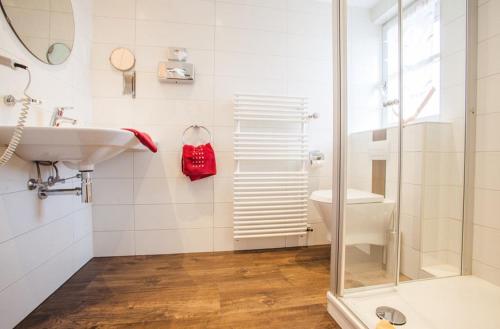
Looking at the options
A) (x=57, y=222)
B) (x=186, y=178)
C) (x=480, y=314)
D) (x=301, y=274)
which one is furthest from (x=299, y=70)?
(x=57, y=222)

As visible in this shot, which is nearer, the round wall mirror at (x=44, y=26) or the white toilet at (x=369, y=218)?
the round wall mirror at (x=44, y=26)

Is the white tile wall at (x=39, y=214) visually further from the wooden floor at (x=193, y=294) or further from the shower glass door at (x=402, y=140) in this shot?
the shower glass door at (x=402, y=140)

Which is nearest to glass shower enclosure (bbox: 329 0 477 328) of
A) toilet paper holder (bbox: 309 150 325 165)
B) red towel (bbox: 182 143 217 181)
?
toilet paper holder (bbox: 309 150 325 165)

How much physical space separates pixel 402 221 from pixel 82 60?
2301 mm

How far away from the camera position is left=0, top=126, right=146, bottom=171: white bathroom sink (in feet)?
3.06

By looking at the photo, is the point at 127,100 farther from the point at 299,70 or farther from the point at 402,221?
the point at 402,221

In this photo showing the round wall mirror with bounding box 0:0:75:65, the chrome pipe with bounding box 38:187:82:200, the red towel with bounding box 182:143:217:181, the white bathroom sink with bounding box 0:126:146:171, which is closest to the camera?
the white bathroom sink with bounding box 0:126:146:171

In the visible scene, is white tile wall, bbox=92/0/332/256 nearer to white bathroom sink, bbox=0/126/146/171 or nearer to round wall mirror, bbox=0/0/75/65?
round wall mirror, bbox=0/0/75/65

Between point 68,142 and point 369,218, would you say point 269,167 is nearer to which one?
point 369,218

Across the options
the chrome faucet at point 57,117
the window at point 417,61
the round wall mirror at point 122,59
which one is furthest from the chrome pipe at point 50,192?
the window at point 417,61

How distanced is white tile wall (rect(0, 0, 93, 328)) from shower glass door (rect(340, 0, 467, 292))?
1.51 meters

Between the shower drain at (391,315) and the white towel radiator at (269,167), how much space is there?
0.86m

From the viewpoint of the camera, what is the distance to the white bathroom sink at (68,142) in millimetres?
932

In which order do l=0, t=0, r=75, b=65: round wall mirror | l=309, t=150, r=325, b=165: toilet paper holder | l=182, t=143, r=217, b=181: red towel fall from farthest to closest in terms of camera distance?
l=309, t=150, r=325, b=165: toilet paper holder < l=182, t=143, r=217, b=181: red towel < l=0, t=0, r=75, b=65: round wall mirror
